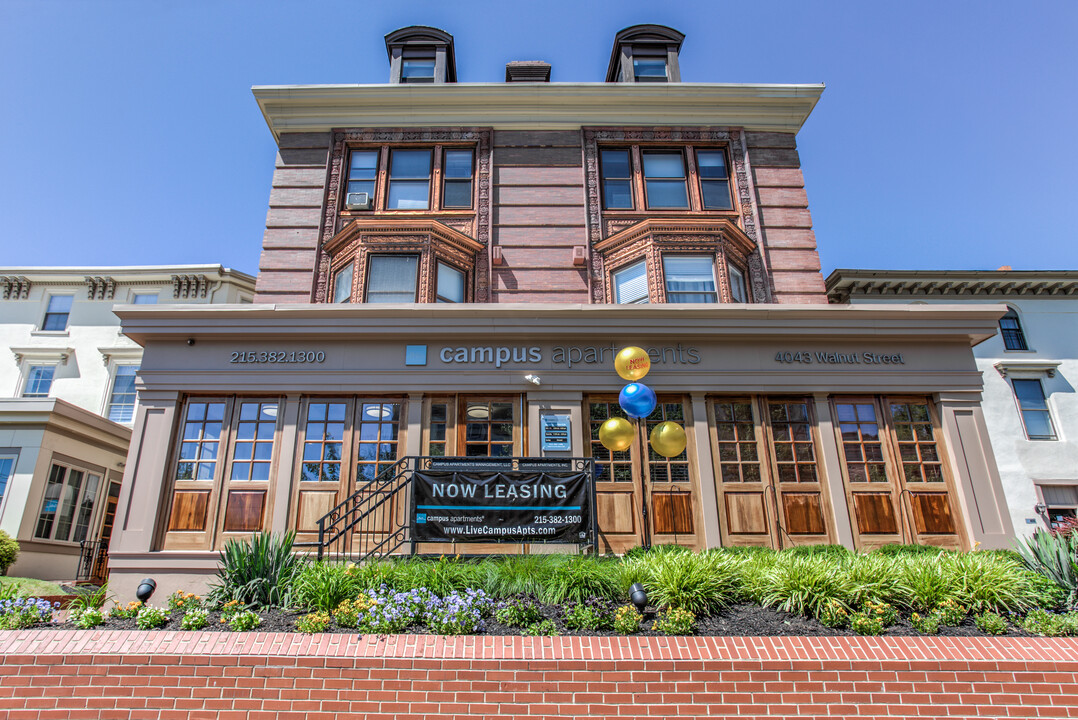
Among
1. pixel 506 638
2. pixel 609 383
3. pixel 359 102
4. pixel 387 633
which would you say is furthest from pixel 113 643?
pixel 359 102

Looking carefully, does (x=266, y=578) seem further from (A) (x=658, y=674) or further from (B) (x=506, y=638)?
(A) (x=658, y=674)

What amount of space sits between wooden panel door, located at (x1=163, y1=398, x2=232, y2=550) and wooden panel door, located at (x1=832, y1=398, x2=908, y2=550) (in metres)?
11.3

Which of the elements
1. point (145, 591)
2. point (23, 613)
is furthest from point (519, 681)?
point (23, 613)

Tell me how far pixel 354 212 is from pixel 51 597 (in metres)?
9.04

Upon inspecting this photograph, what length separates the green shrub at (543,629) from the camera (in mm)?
6664

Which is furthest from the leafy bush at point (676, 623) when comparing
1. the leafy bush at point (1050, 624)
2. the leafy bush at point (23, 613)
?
the leafy bush at point (23, 613)

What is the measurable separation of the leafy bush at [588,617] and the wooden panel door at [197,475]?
7.35 m

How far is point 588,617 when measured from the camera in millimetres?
6934

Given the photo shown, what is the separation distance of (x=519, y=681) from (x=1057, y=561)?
668 cm

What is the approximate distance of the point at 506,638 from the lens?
6422mm

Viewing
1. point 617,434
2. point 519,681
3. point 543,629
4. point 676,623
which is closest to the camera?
point 519,681

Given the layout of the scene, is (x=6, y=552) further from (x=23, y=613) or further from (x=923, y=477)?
(x=923, y=477)

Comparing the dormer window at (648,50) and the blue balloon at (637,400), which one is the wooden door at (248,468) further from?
the dormer window at (648,50)

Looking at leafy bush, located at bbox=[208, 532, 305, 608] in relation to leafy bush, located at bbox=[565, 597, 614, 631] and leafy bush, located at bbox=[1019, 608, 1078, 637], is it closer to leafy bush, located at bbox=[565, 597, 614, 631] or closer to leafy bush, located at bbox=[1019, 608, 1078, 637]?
leafy bush, located at bbox=[565, 597, 614, 631]
